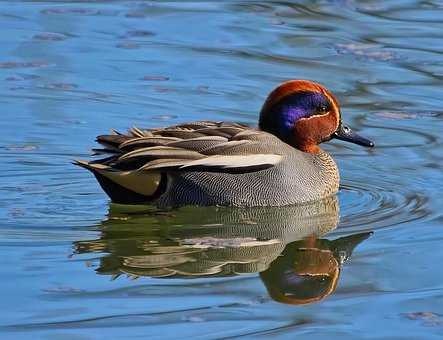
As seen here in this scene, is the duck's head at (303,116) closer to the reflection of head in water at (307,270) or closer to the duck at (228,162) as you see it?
the duck at (228,162)

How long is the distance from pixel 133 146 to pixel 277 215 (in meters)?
1.06

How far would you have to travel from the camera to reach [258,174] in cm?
1003

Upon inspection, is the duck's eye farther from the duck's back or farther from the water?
the water

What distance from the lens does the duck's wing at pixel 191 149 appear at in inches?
385

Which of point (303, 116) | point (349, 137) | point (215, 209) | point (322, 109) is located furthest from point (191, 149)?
point (349, 137)

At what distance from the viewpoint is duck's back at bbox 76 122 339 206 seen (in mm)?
9789

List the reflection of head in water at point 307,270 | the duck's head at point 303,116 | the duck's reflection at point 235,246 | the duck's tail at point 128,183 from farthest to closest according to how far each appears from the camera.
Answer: the duck's head at point 303,116 → the duck's tail at point 128,183 → the duck's reflection at point 235,246 → the reflection of head in water at point 307,270

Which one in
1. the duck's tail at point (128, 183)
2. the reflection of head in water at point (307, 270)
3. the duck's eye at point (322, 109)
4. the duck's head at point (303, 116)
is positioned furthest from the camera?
the duck's eye at point (322, 109)

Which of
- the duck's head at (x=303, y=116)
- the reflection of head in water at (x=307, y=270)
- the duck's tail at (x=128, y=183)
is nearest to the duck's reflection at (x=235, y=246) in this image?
the reflection of head in water at (x=307, y=270)

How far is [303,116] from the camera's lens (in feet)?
33.9

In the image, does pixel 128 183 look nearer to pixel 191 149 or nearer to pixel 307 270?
pixel 191 149

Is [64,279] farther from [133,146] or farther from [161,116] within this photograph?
[161,116]

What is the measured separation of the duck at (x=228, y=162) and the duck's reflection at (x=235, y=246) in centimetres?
11

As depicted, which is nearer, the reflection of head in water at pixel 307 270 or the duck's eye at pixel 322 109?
the reflection of head in water at pixel 307 270
